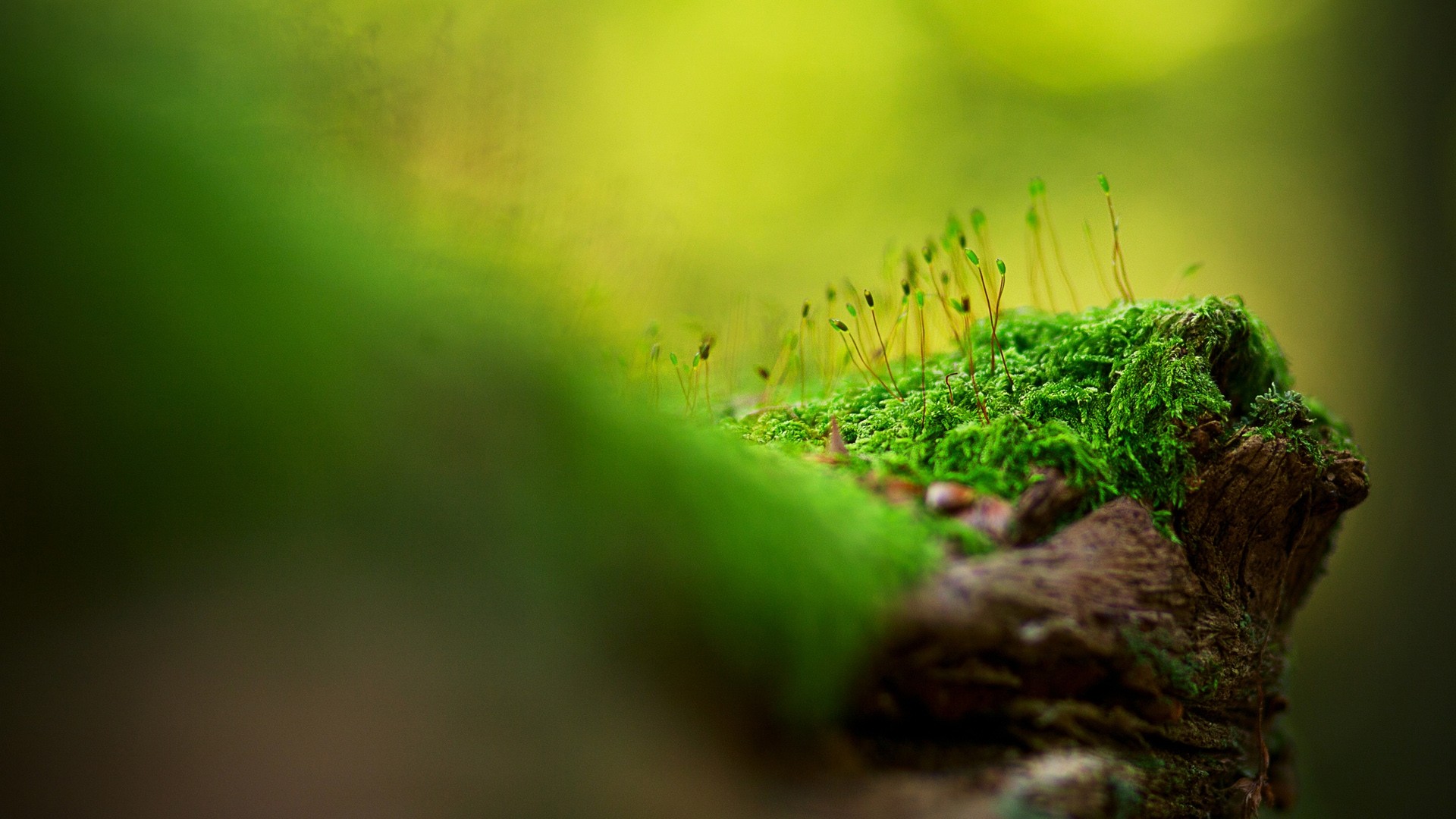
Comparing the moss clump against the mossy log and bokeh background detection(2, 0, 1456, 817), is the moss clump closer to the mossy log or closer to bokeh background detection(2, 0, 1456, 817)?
A: the mossy log

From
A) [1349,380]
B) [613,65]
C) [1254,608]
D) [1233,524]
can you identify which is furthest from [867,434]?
[613,65]

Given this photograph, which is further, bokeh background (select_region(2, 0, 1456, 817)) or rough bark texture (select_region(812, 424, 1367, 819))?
bokeh background (select_region(2, 0, 1456, 817))

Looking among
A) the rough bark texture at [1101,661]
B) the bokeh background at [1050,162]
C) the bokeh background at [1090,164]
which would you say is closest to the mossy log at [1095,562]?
the rough bark texture at [1101,661]

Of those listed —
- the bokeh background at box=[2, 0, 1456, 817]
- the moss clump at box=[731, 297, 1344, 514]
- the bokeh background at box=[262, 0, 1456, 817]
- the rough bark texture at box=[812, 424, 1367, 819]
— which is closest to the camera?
the rough bark texture at box=[812, 424, 1367, 819]

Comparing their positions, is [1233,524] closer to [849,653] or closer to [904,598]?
[904,598]

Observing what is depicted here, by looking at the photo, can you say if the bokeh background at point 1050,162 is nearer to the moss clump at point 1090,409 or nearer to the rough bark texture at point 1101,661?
the moss clump at point 1090,409

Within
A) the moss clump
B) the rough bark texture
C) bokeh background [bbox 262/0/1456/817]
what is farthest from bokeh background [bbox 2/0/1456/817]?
the rough bark texture

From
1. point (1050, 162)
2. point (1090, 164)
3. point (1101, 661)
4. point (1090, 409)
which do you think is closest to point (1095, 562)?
point (1101, 661)
